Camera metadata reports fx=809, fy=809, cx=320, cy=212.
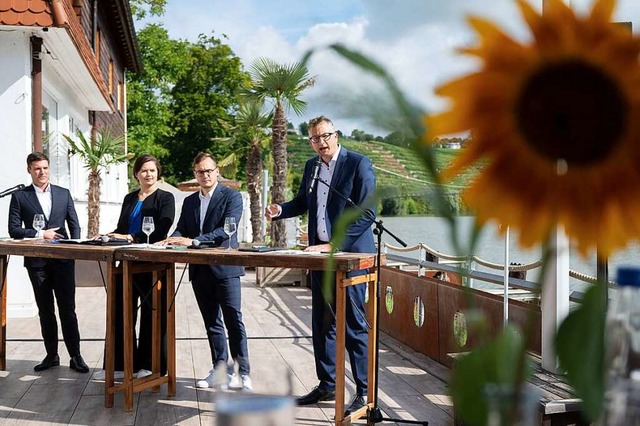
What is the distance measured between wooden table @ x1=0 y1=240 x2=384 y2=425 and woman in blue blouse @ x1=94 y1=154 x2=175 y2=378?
0.22 m

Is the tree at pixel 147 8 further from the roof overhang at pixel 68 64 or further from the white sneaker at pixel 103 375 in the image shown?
the white sneaker at pixel 103 375

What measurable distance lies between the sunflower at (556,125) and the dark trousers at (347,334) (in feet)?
11.4

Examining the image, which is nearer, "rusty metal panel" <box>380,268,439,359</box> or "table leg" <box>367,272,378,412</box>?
"table leg" <box>367,272,378,412</box>

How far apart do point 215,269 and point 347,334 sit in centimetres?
87

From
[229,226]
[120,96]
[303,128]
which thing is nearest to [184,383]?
[229,226]

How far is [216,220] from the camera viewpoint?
4.68m

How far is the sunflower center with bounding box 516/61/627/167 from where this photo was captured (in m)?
0.44

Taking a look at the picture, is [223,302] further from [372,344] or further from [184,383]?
[372,344]

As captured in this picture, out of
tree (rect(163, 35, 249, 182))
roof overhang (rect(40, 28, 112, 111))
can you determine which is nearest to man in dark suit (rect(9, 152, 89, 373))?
roof overhang (rect(40, 28, 112, 111))

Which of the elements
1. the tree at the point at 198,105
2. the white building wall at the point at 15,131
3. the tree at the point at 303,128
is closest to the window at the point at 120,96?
the white building wall at the point at 15,131

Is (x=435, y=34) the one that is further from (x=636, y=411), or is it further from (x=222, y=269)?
(x=222, y=269)

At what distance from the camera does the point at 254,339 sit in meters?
6.76

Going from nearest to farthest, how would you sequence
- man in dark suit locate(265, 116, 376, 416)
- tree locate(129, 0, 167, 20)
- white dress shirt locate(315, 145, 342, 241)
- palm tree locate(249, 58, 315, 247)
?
1. man in dark suit locate(265, 116, 376, 416)
2. white dress shirt locate(315, 145, 342, 241)
3. palm tree locate(249, 58, 315, 247)
4. tree locate(129, 0, 167, 20)

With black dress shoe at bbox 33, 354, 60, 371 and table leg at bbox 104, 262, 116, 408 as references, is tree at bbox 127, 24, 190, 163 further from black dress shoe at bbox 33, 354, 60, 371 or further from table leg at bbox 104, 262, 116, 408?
table leg at bbox 104, 262, 116, 408
